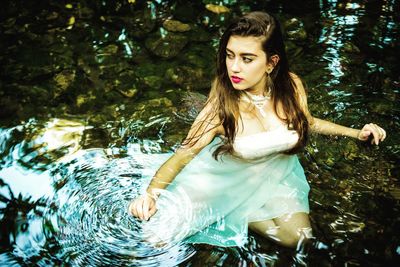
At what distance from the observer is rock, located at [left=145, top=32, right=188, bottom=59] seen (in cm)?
527

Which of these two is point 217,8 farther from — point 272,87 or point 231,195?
point 231,195

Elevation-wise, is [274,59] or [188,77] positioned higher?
[274,59]

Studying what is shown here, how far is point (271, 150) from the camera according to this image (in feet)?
9.46

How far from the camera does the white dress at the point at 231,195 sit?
287cm

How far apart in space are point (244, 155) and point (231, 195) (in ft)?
1.17

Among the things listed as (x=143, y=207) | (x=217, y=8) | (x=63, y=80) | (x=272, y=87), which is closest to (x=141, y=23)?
(x=217, y=8)

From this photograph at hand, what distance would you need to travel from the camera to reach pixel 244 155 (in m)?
2.89

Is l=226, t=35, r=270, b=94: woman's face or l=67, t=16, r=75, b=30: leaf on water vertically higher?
l=226, t=35, r=270, b=94: woman's face

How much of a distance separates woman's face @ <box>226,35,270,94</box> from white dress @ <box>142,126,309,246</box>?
393 mm

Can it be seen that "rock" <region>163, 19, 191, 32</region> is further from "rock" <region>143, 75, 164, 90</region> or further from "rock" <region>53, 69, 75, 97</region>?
"rock" <region>53, 69, 75, 97</region>

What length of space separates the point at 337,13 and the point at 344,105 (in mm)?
2439

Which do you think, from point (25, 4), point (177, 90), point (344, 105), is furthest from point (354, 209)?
point (25, 4)

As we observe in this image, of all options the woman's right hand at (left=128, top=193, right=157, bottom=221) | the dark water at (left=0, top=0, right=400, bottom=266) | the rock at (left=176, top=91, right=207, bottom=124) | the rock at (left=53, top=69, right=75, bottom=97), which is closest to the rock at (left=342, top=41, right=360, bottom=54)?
the dark water at (left=0, top=0, right=400, bottom=266)

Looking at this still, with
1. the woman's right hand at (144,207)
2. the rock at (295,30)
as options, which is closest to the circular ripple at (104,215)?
the woman's right hand at (144,207)
